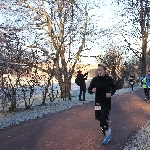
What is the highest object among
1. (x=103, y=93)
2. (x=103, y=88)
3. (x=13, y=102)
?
(x=103, y=88)

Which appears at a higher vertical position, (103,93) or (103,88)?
(103,88)

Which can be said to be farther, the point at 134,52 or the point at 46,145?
the point at 134,52

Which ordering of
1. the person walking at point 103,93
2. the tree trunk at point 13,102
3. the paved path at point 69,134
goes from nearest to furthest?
the paved path at point 69,134 < the person walking at point 103,93 < the tree trunk at point 13,102

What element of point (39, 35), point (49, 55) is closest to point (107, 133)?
point (49, 55)

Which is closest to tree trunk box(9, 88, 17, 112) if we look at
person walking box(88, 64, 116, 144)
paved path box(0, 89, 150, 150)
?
paved path box(0, 89, 150, 150)

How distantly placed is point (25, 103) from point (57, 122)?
624 cm

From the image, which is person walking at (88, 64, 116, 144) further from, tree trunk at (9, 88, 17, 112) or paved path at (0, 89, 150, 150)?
tree trunk at (9, 88, 17, 112)

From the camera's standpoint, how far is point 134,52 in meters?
37.8

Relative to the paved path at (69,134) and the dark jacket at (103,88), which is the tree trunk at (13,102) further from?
the dark jacket at (103,88)

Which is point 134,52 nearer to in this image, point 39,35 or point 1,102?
point 39,35

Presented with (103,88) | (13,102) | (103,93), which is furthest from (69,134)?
(13,102)

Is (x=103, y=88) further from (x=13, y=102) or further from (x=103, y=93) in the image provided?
(x=13, y=102)

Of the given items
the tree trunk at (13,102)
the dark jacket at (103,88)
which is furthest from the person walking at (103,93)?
the tree trunk at (13,102)

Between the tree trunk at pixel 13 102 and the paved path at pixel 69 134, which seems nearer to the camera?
the paved path at pixel 69 134
